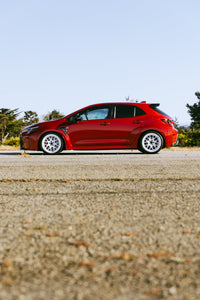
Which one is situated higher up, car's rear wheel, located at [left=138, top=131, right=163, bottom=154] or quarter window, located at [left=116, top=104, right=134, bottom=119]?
quarter window, located at [left=116, top=104, right=134, bottom=119]

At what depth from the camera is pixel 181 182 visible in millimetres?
5016

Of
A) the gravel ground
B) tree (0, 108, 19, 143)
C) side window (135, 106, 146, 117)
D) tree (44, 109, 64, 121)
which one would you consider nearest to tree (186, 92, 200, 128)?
tree (44, 109, 64, 121)

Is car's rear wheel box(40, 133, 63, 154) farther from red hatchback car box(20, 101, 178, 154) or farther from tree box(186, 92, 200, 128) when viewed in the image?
tree box(186, 92, 200, 128)

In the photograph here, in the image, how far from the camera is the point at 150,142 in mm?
9773

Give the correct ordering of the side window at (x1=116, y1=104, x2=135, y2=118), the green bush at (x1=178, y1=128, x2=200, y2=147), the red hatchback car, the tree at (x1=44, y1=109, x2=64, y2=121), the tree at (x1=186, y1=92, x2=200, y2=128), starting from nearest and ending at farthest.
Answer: the red hatchback car
the side window at (x1=116, y1=104, x2=135, y2=118)
the green bush at (x1=178, y1=128, x2=200, y2=147)
the tree at (x1=44, y1=109, x2=64, y2=121)
the tree at (x1=186, y1=92, x2=200, y2=128)

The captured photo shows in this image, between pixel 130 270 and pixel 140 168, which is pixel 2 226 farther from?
pixel 140 168

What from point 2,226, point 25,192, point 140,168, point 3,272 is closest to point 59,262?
point 3,272

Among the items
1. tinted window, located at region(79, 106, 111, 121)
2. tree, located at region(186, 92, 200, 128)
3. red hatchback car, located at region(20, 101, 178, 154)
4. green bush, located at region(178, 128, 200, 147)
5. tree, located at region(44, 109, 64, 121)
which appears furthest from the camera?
tree, located at region(186, 92, 200, 128)

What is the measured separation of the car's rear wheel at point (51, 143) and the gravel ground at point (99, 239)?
449cm

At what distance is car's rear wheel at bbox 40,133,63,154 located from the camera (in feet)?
31.4

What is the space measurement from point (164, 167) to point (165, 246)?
420 cm

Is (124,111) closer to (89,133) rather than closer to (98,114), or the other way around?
(98,114)

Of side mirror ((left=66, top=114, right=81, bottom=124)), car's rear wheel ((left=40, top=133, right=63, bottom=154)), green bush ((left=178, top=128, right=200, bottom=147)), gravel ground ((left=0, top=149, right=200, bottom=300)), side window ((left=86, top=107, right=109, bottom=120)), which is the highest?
side window ((left=86, top=107, right=109, bottom=120))

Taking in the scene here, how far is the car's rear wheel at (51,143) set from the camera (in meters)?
9.57
